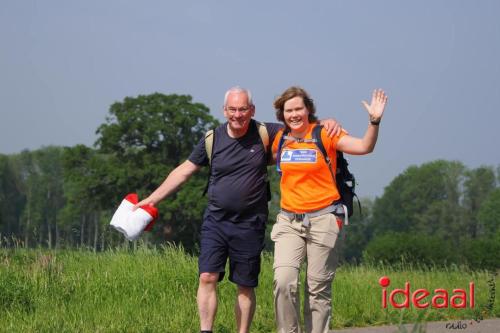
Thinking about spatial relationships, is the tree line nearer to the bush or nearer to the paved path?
the bush

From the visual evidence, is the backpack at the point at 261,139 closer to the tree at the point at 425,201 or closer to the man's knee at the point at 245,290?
the man's knee at the point at 245,290

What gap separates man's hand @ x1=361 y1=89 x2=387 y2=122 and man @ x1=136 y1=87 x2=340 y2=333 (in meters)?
0.78

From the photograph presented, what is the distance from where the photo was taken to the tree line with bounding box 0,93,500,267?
37.1 m

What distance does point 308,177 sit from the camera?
5852 millimetres

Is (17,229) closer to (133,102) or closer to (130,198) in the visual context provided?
(133,102)

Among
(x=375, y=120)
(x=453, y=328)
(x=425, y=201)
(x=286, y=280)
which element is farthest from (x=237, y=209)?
(x=425, y=201)

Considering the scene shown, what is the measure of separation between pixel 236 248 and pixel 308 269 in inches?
23.5

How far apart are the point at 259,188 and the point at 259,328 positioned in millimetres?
1883

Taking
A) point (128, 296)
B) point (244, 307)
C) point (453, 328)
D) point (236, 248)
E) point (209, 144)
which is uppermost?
point (209, 144)

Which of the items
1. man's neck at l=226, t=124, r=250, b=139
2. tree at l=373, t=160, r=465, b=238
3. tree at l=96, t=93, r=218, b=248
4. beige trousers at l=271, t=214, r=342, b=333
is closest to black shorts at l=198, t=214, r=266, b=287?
beige trousers at l=271, t=214, r=342, b=333

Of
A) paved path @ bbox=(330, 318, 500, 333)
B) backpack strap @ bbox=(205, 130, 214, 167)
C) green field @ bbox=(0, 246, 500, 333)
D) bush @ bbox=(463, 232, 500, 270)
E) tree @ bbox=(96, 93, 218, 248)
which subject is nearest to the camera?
backpack strap @ bbox=(205, 130, 214, 167)

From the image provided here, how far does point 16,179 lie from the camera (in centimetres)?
9200

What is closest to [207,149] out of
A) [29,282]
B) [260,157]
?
[260,157]

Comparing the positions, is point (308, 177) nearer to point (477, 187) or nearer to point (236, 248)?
point (236, 248)
